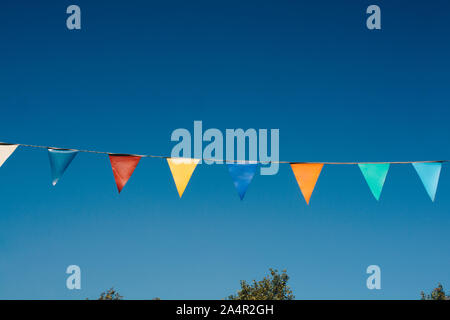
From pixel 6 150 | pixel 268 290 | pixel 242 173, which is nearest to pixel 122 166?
pixel 6 150

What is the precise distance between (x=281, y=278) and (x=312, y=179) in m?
37.3

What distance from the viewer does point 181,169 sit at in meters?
9.22

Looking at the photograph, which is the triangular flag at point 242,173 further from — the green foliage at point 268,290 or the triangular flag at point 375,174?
the green foliage at point 268,290

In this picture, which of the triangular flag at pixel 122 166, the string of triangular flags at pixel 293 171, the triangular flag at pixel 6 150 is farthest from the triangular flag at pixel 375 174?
the triangular flag at pixel 6 150

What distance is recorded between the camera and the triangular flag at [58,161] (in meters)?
8.41

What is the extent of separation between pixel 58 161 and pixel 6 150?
0.82 m

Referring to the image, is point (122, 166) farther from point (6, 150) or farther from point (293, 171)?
point (293, 171)

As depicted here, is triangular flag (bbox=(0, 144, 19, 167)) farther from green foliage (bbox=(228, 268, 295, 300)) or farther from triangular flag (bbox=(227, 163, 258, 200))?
green foliage (bbox=(228, 268, 295, 300))

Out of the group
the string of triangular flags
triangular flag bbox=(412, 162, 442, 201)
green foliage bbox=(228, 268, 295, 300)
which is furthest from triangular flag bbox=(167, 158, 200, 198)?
green foliage bbox=(228, 268, 295, 300)

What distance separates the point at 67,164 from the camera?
335 inches

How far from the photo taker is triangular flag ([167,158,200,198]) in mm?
9148
